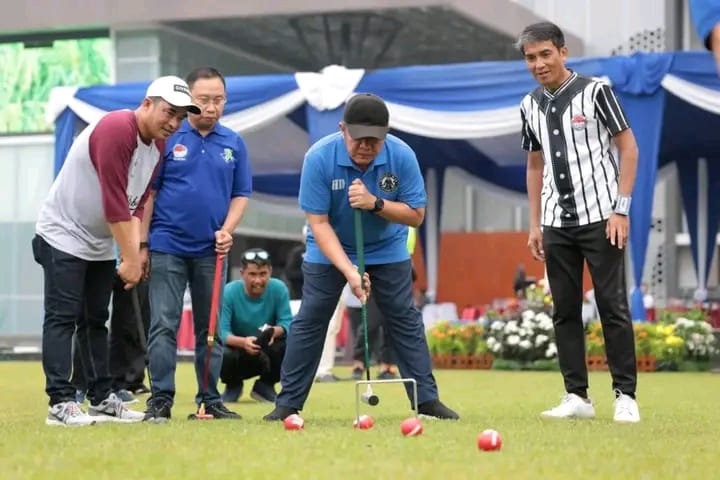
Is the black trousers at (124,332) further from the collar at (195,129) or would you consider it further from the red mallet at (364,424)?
the red mallet at (364,424)

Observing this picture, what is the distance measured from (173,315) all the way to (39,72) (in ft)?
70.3

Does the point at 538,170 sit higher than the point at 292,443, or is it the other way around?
the point at 538,170

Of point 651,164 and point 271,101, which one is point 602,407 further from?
point 271,101

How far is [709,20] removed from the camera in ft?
13.1

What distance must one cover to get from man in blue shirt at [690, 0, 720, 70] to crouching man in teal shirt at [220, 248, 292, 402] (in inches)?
213

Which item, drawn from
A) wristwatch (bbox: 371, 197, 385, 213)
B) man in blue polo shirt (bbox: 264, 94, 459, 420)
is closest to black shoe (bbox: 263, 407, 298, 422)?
man in blue polo shirt (bbox: 264, 94, 459, 420)

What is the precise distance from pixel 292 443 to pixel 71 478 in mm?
1139

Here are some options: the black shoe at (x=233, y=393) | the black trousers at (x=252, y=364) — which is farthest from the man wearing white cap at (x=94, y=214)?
the black shoe at (x=233, y=393)

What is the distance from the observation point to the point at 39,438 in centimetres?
570

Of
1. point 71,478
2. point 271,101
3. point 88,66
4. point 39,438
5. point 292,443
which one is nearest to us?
point 71,478

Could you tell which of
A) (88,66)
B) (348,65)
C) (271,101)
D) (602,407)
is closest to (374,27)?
(348,65)

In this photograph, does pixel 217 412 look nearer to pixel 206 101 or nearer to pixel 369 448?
pixel 206 101

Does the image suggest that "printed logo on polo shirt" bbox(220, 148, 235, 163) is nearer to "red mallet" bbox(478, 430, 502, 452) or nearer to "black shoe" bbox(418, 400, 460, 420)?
"black shoe" bbox(418, 400, 460, 420)

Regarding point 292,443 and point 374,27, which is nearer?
point 292,443
